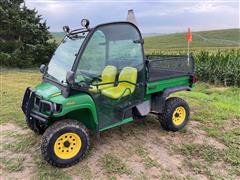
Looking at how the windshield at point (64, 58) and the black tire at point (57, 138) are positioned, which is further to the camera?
the windshield at point (64, 58)

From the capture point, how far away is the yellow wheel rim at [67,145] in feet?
10.9

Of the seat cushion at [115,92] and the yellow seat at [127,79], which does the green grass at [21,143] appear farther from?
the yellow seat at [127,79]

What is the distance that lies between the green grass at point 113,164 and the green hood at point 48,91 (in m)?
1.04

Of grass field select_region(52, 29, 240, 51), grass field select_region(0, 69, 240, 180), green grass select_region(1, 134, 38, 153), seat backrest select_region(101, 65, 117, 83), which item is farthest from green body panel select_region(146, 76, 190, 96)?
grass field select_region(52, 29, 240, 51)

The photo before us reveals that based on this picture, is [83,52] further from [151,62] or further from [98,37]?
[151,62]

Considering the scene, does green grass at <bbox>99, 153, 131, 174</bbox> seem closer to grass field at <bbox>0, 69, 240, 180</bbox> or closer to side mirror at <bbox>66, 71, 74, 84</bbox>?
grass field at <bbox>0, 69, 240, 180</bbox>

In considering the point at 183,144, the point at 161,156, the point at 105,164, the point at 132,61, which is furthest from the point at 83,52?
the point at 183,144

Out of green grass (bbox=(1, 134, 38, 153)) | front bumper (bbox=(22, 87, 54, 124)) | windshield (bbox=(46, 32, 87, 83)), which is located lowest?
green grass (bbox=(1, 134, 38, 153))

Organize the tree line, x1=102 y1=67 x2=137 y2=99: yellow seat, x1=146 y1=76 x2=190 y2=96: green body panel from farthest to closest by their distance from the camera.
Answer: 1. the tree line
2. x1=146 y1=76 x2=190 y2=96: green body panel
3. x1=102 y1=67 x2=137 y2=99: yellow seat

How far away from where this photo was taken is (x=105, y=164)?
3.47m

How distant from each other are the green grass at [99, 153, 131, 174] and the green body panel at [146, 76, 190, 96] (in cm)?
116

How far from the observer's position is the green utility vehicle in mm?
3328

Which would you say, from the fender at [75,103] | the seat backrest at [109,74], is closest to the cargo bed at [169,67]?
the seat backrest at [109,74]

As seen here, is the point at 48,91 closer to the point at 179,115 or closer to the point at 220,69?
the point at 179,115
